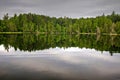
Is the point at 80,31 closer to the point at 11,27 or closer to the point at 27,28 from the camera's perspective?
the point at 27,28

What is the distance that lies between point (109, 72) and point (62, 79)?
467 centimetres

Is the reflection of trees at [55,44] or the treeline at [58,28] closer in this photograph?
the reflection of trees at [55,44]

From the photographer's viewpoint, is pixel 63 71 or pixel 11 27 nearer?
pixel 63 71

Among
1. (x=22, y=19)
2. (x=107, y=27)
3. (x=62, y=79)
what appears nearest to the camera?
(x=62, y=79)

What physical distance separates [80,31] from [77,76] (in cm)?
16216

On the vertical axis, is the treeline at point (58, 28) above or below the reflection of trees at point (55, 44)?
above

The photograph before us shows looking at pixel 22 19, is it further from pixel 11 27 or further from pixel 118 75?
pixel 118 75

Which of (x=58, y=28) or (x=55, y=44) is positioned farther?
(x=58, y=28)

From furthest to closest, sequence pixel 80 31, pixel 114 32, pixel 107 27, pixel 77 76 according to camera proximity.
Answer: pixel 80 31 < pixel 107 27 < pixel 114 32 < pixel 77 76

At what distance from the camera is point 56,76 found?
59.0 feet

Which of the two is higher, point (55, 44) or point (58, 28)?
point (58, 28)

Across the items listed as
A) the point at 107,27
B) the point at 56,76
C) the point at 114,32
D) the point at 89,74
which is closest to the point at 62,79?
the point at 56,76

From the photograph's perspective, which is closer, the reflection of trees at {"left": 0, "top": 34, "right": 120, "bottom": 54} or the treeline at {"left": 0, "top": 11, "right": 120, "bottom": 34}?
the reflection of trees at {"left": 0, "top": 34, "right": 120, "bottom": 54}

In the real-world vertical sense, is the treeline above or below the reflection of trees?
above
